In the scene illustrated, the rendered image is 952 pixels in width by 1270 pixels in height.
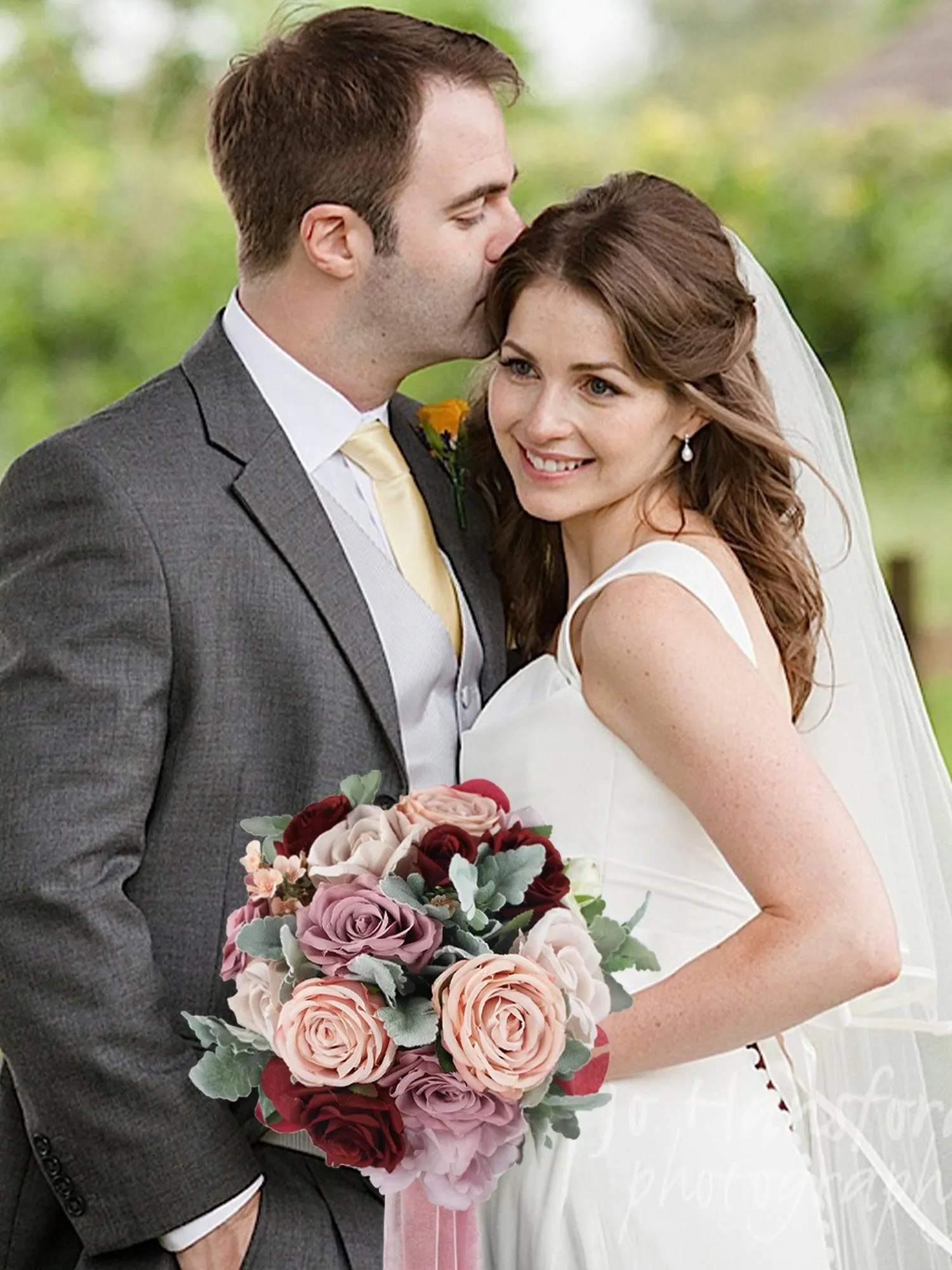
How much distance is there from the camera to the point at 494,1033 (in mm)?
1827

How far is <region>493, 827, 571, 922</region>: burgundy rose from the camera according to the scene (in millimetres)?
1902

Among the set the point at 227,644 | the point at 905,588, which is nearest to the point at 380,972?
the point at 227,644

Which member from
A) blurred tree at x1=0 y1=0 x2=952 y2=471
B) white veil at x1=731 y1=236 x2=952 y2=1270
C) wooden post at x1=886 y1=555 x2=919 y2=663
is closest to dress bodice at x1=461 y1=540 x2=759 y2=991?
white veil at x1=731 y1=236 x2=952 y2=1270

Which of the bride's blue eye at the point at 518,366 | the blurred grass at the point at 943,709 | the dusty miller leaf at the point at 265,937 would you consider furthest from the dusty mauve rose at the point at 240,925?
the blurred grass at the point at 943,709

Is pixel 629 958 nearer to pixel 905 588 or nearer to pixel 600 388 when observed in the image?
pixel 600 388

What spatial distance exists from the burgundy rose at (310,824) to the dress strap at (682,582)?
480 mm

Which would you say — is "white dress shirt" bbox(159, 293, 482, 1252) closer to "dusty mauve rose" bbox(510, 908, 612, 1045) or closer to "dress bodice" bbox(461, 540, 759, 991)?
"dress bodice" bbox(461, 540, 759, 991)

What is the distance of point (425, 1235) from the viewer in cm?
211

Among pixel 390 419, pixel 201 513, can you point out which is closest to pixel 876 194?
pixel 390 419

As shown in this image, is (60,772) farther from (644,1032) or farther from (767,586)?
(767,586)

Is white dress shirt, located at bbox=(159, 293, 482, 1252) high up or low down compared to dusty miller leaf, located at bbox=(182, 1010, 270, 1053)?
up

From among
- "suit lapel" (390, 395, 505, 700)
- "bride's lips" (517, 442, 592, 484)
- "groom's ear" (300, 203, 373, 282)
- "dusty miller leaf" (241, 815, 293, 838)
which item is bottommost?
"dusty miller leaf" (241, 815, 293, 838)

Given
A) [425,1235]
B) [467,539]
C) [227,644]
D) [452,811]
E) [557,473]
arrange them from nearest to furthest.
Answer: [452,811], [425,1235], [227,644], [557,473], [467,539]

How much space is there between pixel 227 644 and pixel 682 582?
59cm
